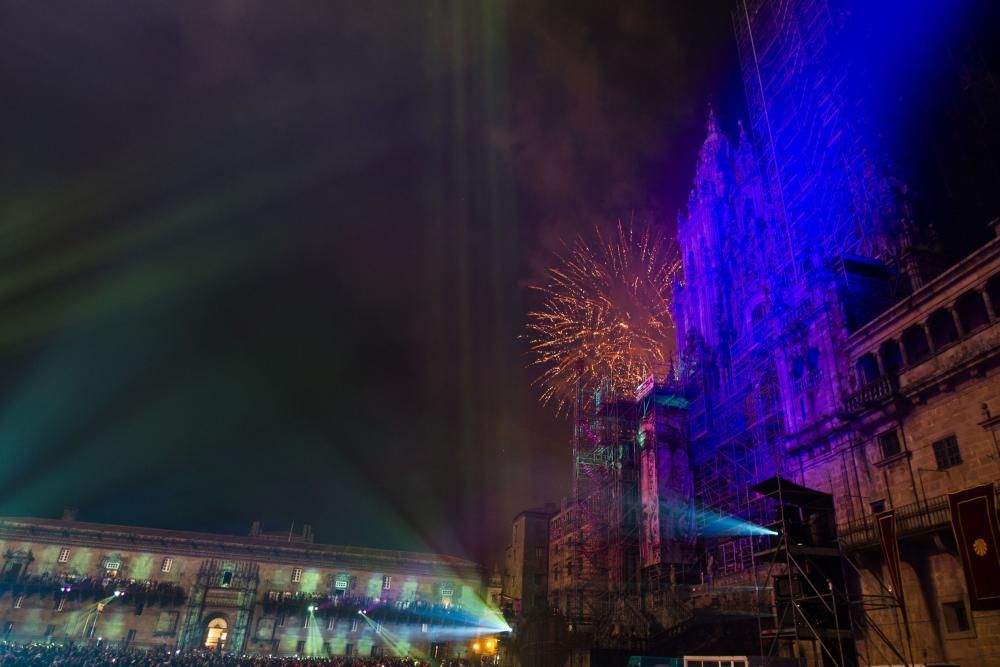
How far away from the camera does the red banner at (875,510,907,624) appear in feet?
62.3

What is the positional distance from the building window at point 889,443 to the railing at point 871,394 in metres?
1.19

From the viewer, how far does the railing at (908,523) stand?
19.6 meters

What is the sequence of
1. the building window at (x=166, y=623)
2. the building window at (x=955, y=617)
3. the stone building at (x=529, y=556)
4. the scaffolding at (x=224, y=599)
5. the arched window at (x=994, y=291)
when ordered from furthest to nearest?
1. the stone building at (x=529, y=556)
2. the scaffolding at (x=224, y=599)
3. the building window at (x=166, y=623)
4. the arched window at (x=994, y=291)
5. the building window at (x=955, y=617)

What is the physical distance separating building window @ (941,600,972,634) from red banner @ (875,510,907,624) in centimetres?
127

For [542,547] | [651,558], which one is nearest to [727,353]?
[651,558]

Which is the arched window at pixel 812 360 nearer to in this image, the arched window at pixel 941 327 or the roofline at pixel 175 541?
the arched window at pixel 941 327

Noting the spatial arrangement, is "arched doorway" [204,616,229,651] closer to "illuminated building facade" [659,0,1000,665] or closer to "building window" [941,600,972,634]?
"illuminated building facade" [659,0,1000,665]

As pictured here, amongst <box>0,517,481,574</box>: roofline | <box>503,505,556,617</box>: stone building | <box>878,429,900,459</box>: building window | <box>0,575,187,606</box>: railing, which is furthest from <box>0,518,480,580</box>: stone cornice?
<box>878,429,900,459</box>: building window

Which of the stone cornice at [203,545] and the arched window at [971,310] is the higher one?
the arched window at [971,310]

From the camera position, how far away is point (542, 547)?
6512 centimetres

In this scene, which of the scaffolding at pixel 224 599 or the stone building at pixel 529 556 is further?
the stone building at pixel 529 556

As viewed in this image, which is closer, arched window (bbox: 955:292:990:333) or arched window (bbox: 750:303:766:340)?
arched window (bbox: 955:292:990:333)

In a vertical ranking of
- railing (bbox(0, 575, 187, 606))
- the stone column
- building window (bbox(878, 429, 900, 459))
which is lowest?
railing (bbox(0, 575, 187, 606))

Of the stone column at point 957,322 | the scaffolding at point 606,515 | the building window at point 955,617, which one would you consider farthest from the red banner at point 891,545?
the scaffolding at point 606,515
